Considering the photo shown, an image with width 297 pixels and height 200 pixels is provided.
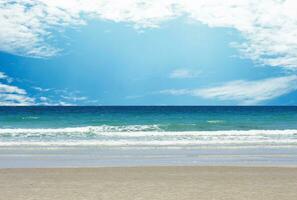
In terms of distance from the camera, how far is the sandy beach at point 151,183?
11141 mm

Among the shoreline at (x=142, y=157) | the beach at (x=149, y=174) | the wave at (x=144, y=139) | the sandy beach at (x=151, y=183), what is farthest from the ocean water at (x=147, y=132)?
the sandy beach at (x=151, y=183)

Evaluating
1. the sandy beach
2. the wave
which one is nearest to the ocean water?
the wave

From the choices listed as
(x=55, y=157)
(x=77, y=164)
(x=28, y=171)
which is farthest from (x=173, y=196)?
(x=55, y=157)

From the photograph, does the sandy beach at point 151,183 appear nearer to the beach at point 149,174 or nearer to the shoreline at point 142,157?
the beach at point 149,174

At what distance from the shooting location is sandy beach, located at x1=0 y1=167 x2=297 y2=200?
36.6 feet

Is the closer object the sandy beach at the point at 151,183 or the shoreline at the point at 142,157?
the sandy beach at the point at 151,183

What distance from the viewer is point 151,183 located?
12.9 m

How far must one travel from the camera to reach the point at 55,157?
64.8 ft

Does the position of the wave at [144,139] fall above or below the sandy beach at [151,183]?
above

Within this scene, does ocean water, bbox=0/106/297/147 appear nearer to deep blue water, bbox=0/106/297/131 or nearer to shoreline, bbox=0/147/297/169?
deep blue water, bbox=0/106/297/131

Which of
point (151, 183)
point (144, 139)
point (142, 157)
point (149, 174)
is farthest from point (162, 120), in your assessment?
point (151, 183)

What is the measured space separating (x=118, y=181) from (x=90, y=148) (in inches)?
432

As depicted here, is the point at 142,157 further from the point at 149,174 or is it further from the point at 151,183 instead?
the point at 151,183

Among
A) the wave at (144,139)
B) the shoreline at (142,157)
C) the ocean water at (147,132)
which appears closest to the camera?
the shoreline at (142,157)
